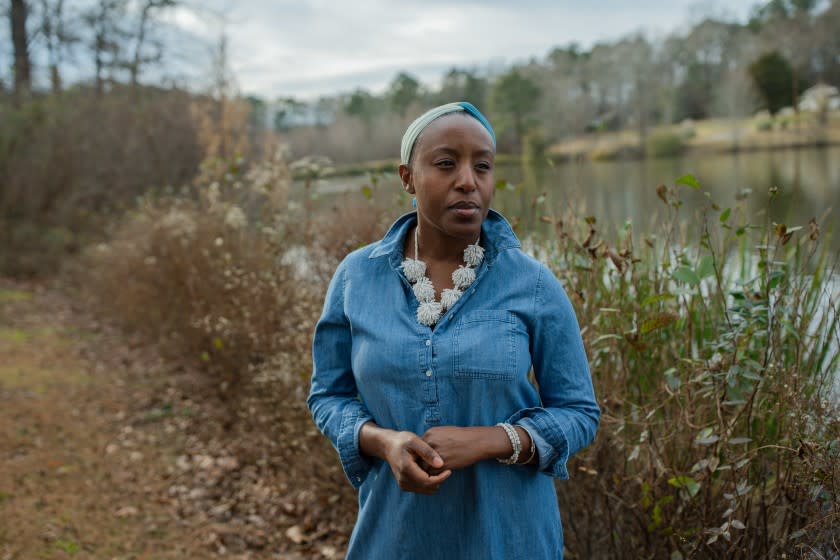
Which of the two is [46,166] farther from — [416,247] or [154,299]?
[416,247]

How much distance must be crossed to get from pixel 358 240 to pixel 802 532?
2814 millimetres

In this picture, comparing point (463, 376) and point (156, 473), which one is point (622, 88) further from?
point (463, 376)

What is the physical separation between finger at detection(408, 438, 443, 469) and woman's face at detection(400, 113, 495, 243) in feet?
1.52

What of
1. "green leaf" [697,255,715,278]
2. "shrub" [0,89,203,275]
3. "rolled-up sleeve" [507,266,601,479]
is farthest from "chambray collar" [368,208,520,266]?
"shrub" [0,89,203,275]

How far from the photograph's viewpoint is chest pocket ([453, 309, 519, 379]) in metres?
1.54

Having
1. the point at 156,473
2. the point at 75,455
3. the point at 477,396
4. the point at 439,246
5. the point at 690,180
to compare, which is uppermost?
the point at 690,180

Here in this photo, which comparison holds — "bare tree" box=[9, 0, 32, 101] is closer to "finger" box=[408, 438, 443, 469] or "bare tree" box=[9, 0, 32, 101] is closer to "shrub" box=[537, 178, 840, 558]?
"shrub" box=[537, 178, 840, 558]

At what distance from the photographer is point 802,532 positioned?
1.97 meters

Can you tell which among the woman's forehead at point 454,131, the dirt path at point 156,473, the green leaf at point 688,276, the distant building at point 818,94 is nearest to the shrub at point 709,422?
the green leaf at point 688,276

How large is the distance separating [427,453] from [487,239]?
52 cm

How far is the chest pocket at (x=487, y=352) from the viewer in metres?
1.54

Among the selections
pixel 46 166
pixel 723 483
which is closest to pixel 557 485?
pixel 723 483

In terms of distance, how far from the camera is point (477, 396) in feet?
5.10

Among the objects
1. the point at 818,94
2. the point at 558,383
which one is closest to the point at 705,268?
the point at 558,383
